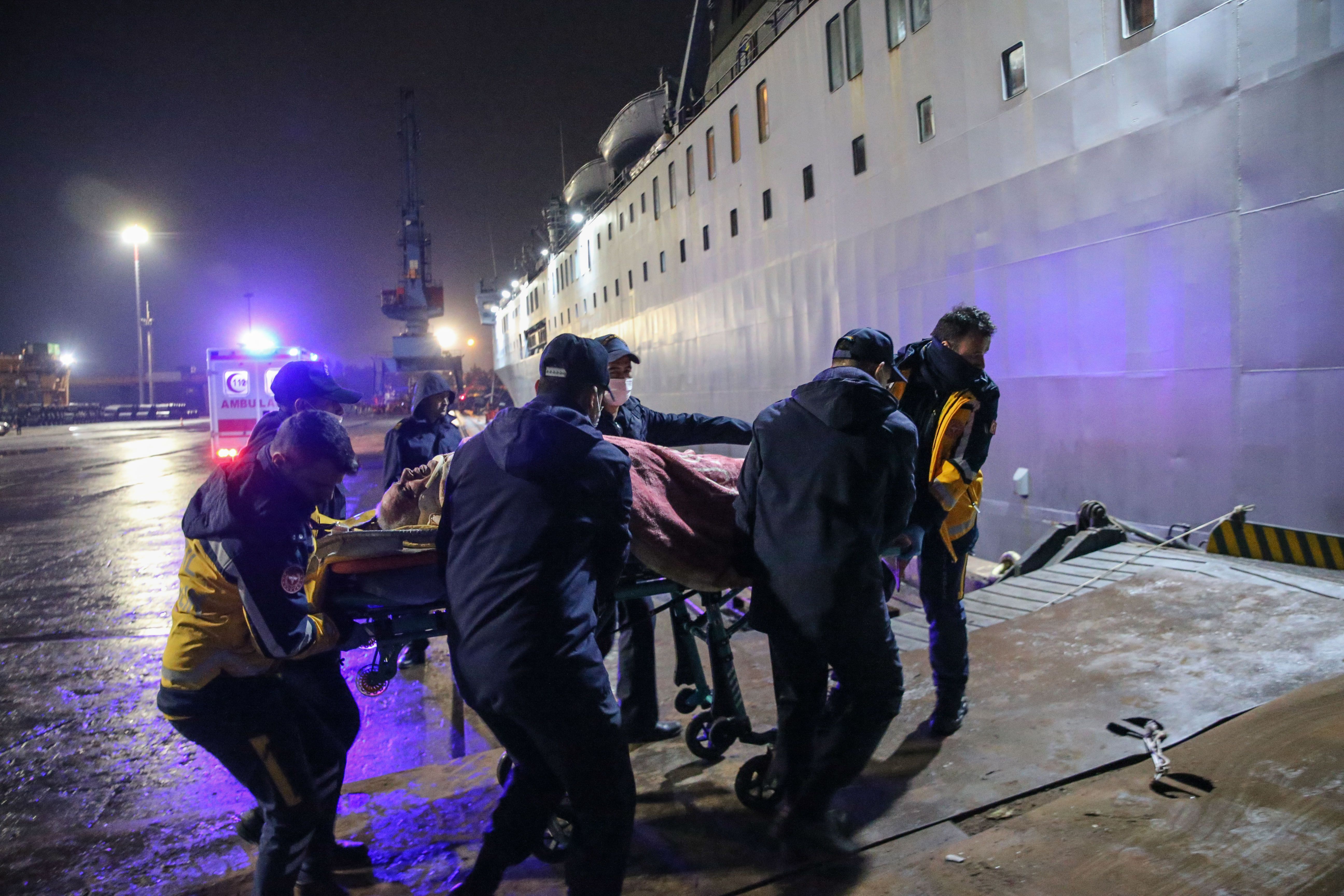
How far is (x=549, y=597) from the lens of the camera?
199 cm

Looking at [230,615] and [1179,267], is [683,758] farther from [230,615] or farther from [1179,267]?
[1179,267]

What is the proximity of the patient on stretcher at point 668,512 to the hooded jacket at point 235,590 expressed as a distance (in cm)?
63

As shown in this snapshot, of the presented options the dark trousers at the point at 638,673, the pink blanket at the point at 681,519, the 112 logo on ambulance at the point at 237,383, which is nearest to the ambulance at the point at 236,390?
the 112 logo on ambulance at the point at 237,383

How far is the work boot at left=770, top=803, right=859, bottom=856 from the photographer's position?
2633 millimetres

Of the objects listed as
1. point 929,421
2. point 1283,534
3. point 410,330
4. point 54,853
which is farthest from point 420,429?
point 410,330

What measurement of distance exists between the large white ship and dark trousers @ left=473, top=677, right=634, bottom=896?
6262mm

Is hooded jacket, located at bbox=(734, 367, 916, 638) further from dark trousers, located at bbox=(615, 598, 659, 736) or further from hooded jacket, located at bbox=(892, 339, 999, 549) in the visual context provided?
dark trousers, located at bbox=(615, 598, 659, 736)

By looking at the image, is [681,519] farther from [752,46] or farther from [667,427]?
[752,46]

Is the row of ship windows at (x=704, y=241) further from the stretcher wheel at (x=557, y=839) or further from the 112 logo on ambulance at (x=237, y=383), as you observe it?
the stretcher wheel at (x=557, y=839)

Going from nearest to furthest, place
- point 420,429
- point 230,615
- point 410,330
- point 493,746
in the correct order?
point 230,615 → point 493,746 → point 420,429 → point 410,330

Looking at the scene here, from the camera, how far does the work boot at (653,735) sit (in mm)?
3740

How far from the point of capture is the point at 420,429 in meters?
5.47

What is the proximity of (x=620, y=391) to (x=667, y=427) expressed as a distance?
0.39m

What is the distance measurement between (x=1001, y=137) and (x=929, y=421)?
6873mm
